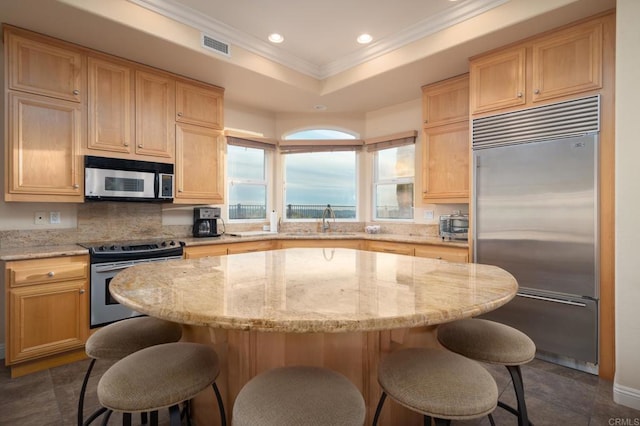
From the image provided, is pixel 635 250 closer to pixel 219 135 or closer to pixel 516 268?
pixel 516 268

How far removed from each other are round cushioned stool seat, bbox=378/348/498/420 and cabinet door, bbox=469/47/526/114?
2422 mm

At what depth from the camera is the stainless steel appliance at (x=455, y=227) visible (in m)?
3.24

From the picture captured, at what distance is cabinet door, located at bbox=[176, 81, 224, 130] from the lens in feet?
11.1

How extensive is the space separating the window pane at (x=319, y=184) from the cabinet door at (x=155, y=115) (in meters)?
1.77

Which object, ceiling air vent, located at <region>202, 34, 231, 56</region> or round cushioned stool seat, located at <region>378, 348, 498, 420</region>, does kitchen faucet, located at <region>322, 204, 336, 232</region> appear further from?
round cushioned stool seat, located at <region>378, 348, 498, 420</region>

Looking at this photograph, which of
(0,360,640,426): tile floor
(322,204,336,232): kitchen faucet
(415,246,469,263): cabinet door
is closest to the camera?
(0,360,640,426): tile floor

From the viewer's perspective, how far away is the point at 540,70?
8.43ft

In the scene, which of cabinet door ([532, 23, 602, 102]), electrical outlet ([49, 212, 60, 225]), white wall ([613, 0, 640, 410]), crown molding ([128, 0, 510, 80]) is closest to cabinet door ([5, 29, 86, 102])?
crown molding ([128, 0, 510, 80])

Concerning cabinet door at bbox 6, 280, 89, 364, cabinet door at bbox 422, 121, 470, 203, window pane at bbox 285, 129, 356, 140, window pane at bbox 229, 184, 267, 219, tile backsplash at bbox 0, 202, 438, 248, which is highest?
window pane at bbox 285, 129, 356, 140

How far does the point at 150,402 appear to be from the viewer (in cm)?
99

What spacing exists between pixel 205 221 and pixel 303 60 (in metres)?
2.16

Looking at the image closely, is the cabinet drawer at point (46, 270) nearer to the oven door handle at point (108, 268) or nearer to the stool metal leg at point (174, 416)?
the oven door handle at point (108, 268)

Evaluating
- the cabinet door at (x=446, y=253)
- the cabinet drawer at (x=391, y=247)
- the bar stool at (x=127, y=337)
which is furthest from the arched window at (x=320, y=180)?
the bar stool at (x=127, y=337)

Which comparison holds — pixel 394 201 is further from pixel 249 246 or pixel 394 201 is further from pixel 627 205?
pixel 627 205
